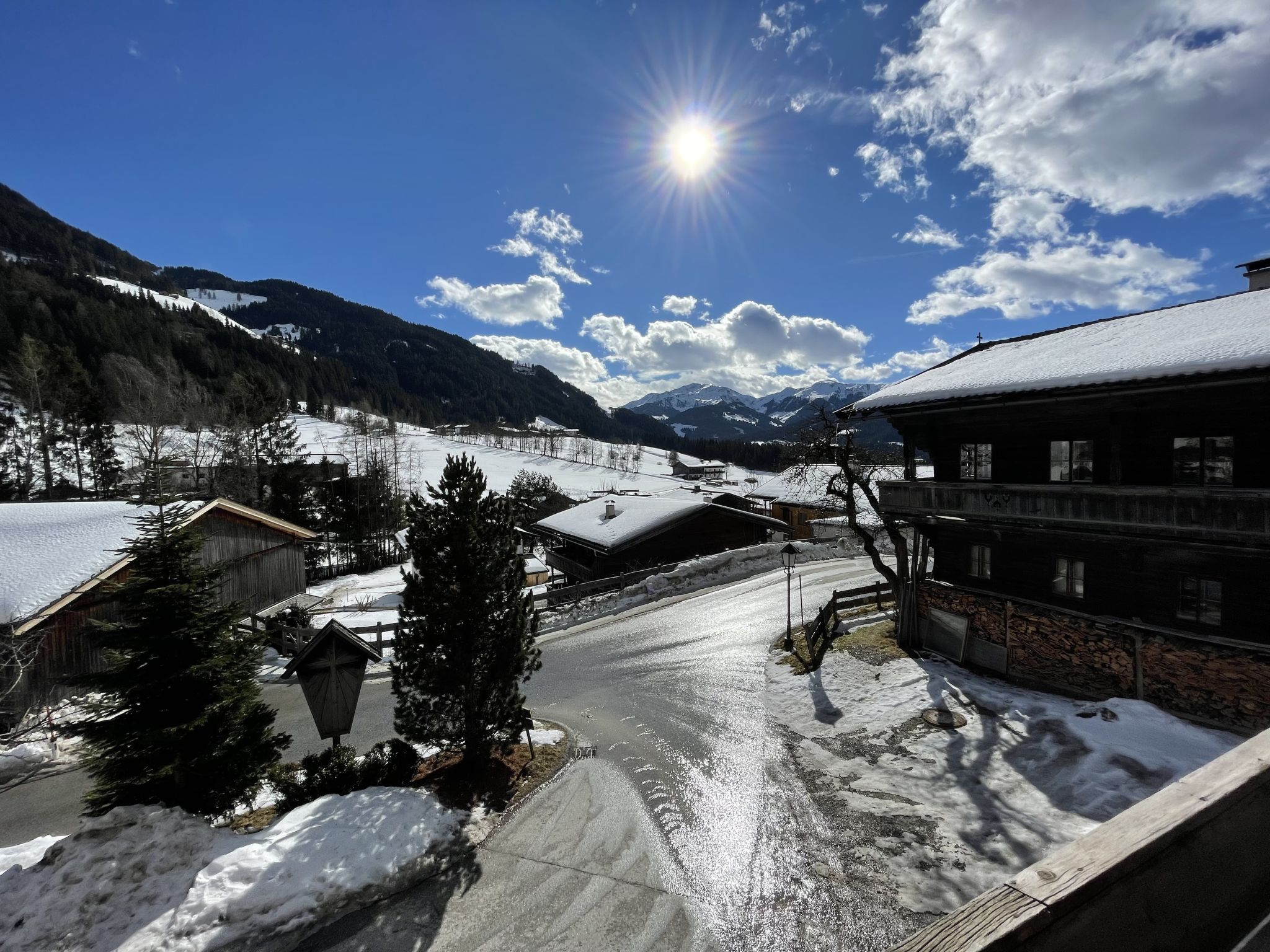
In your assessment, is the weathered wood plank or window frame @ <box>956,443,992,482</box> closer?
the weathered wood plank

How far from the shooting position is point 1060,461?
55.9ft

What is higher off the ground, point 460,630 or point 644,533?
point 460,630

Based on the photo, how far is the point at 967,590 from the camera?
59.3ft

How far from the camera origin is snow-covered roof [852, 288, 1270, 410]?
12.2 meters

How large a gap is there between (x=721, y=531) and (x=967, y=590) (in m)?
18.7

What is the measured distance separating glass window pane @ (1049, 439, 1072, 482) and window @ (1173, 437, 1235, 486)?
2.34 meters

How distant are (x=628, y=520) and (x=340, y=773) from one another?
24783 mm

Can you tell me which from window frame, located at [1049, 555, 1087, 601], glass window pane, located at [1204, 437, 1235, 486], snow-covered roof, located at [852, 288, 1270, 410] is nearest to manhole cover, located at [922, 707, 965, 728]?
window frame, located at [1049, 555, 1087, 601]

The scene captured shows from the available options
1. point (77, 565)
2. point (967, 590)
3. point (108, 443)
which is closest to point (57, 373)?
point (108, 443)

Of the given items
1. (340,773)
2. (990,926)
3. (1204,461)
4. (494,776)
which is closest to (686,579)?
(494,776)

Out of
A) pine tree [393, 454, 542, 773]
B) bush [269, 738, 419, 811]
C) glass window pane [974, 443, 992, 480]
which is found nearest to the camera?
bush [269, 738, 419, 811]

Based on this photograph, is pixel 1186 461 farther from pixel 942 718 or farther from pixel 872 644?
pixel 872 644

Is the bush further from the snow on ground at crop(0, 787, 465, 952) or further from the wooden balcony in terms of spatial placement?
the wooden balcony

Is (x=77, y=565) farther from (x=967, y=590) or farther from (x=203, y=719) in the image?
(x=967, y=590)
